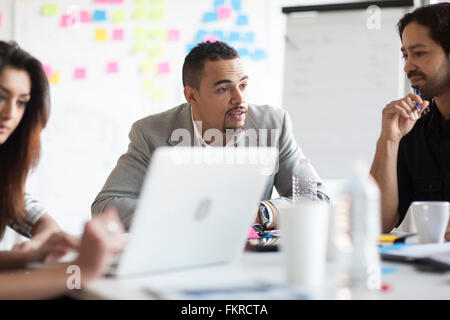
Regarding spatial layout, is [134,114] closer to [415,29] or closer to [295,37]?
[295,37]

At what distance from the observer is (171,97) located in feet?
10.9

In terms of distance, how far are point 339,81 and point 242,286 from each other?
266cm

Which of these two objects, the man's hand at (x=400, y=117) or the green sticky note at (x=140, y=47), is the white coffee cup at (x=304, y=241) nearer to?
the man's hand at (x=400, y=117)

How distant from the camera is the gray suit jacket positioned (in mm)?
1968

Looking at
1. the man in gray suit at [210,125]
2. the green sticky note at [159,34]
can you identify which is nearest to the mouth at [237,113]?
the man in gray suit at [210,125]

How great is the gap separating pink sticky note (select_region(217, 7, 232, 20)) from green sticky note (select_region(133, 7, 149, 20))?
47 cm

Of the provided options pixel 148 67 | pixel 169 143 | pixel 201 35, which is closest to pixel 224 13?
pixel 201 35

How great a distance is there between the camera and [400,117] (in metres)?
2.04

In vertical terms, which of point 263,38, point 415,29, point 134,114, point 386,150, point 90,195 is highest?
point 263,38

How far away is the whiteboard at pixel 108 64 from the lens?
3.29m

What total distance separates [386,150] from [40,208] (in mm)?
1246

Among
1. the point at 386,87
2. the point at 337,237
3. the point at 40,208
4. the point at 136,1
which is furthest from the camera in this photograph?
the point at 136,1

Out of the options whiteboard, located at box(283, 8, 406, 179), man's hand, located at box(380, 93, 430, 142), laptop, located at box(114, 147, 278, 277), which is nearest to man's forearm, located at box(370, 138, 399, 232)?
man's hand, located at box(380, 93, 430, 142)
